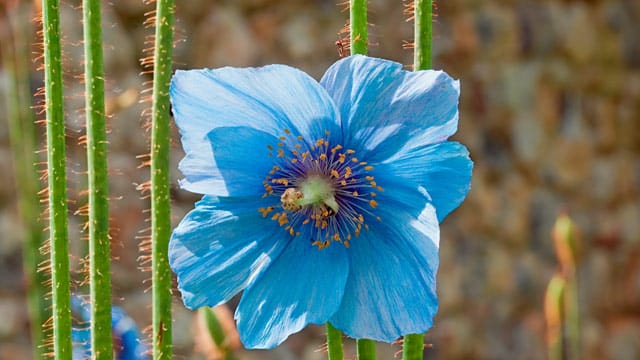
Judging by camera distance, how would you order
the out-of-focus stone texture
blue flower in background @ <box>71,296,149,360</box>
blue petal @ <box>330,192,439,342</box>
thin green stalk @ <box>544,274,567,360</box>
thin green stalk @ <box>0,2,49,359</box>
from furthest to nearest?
the out-of-focus stone texture
thin green stalk @ <box>544,274,567,360</box>
thin green stalk @ <box>0,2,49,359</box>
blue flower in background @ <box>71,296,149,360</box>
blue petal @ <box>330,192,439,342</box>

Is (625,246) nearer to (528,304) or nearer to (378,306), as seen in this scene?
(528,304)

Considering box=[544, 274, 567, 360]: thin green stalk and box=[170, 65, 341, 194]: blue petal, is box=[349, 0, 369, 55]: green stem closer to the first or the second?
box=[170, 65, 341, 194]: blue petal

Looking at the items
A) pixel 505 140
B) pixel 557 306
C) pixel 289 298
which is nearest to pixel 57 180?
pixel 289 298

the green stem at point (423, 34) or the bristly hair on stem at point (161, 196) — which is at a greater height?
the green stem at point (423, 34)

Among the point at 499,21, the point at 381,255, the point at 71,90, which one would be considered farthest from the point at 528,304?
the point at 381,255

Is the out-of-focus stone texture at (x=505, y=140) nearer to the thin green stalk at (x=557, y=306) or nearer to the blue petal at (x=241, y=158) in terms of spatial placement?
the thin green stalk at (x=557, y=306)

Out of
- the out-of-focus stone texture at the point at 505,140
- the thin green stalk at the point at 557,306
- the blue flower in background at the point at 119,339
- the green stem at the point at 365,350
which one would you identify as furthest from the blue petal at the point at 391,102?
the out-of-focus stone texture at the point at 505,140

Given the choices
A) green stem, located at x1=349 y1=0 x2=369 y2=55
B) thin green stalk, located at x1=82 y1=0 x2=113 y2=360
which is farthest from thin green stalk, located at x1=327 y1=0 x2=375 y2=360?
thin green stalk, located at x1=82 y1=0 x2=113 y2=360
